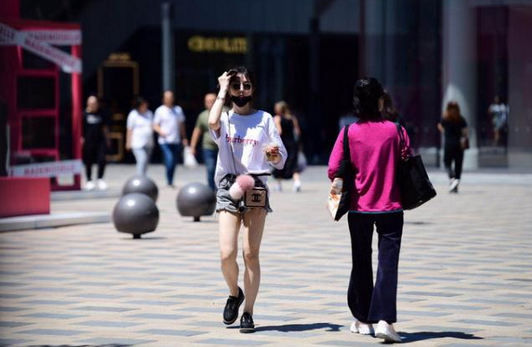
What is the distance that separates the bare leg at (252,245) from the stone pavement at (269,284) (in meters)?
0.27

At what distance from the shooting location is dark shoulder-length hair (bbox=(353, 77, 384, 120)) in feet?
28.5

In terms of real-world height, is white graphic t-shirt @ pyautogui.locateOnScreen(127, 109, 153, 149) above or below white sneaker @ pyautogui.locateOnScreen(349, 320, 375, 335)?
above

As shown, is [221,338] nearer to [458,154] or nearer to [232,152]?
[232,152]

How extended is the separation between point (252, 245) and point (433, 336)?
4.37ft

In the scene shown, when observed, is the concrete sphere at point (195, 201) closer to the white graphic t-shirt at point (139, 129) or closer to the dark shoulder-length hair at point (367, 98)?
the white graphic t-shirt at point (139, 129)

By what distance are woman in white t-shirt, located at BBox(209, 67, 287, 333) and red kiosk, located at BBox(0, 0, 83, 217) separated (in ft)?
46.7

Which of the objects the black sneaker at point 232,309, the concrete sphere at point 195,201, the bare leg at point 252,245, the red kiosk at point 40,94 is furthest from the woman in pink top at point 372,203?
the red kiosk at point 40,94

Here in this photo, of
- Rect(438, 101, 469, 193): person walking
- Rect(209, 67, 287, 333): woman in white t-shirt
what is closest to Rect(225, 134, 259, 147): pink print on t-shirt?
Rect(209, 67, 287, 333): woman in white t-shirt

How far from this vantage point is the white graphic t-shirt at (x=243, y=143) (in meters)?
9.09

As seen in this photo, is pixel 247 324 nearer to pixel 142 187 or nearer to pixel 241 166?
pixel 241 166

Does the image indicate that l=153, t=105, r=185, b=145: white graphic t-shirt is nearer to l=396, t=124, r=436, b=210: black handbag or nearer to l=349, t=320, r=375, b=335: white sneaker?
l=349, t=320, r=375, b=335: white sneaker

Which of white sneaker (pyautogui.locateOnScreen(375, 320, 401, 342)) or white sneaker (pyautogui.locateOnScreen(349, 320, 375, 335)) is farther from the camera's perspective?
white sneaker (pyautogui.locateOnScreen(349, 320, 375, 335))

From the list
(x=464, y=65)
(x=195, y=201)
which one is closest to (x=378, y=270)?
(x=195, y=201)

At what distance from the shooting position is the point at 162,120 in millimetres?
25844
